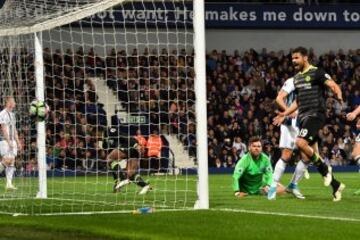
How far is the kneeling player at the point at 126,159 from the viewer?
19.3 meters

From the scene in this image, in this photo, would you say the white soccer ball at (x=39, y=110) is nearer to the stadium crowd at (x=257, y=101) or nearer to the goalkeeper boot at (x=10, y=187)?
the goalkeeper boot at (x=10, y=187)

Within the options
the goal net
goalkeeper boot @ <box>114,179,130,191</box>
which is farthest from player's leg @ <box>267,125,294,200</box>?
goalkeeper boot @ <box>114,179,130,191</box>

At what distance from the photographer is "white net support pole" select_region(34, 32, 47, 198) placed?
57.2ft

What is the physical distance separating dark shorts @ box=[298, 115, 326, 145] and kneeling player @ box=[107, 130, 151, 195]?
3982mm

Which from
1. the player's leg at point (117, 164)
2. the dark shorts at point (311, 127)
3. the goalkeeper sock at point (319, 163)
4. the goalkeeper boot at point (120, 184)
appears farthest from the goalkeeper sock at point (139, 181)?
the dark shorts at point (311, 127)

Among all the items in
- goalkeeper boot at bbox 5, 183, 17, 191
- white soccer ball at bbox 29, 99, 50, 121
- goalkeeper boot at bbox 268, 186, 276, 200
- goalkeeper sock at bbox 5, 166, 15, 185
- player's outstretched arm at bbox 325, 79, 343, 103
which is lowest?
goalkeeper boot at bbox 268, 186, 276, 200

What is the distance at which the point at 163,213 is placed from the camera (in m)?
13.5

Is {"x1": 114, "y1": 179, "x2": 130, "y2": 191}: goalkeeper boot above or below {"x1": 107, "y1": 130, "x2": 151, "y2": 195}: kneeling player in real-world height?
below

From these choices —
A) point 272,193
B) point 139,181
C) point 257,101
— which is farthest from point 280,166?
point 257,101

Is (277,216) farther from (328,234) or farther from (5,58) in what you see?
(5,58)

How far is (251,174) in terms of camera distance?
58.5 feet

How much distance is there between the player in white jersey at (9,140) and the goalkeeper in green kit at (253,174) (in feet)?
13.3

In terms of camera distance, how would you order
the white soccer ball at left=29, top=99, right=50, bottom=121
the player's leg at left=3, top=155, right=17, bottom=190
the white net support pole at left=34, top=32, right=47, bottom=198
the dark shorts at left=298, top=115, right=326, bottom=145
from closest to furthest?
the dark shorts at left=298, top=115, right=326, bottom=145, the white soccer ball at left=29, top=99, right=50, bottom=121, the white net support pole at left=34, top=32, right=47, bottom=198, the player's leg at left=3, top=155, right=17, bottom=190

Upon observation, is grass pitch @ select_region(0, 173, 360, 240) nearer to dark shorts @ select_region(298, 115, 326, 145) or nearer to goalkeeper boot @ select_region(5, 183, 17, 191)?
goalkeeper boot @ select_region(5, 183, 17, 191)
